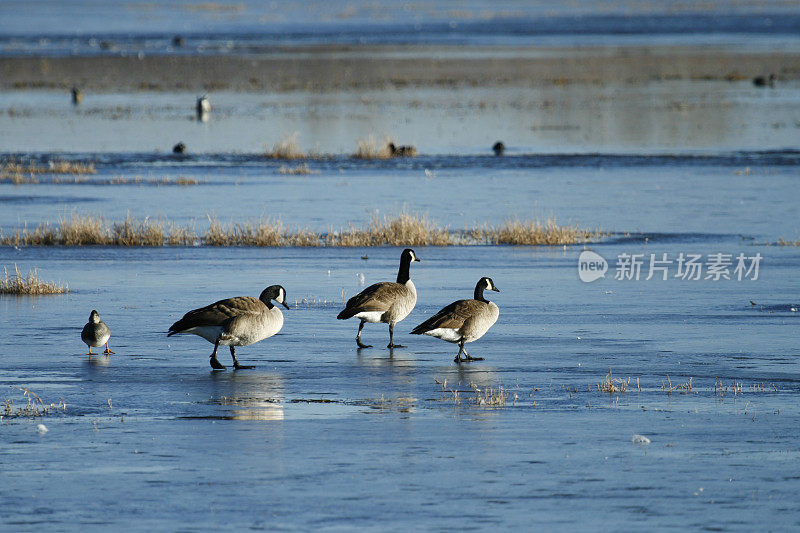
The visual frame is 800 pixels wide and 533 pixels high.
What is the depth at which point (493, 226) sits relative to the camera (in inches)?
1057

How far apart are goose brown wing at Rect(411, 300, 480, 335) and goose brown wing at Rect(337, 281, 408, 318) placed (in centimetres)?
84

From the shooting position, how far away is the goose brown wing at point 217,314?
42.0 feet

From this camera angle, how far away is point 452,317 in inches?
520

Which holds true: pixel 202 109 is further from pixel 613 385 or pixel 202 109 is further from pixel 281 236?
pixel 613 385

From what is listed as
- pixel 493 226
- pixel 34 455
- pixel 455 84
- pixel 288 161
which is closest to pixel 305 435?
pixel 34 455

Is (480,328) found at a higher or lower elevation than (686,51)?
lower

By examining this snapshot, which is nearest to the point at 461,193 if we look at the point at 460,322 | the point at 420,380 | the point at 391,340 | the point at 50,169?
the point at 50,169

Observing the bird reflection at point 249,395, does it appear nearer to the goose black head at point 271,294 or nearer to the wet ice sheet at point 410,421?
the wet ice sheet at point 410,421

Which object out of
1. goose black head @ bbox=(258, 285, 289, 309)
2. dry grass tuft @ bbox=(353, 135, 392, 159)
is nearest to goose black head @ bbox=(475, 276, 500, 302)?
goose black head @ bbox=(258, 285, 289, 309)

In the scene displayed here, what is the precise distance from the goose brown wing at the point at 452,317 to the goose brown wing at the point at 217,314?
164 centimetres

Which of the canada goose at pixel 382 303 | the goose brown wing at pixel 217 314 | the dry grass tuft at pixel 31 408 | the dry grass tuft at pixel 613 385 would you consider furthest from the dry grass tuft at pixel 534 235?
the dry grass tuft at pixel 31 408

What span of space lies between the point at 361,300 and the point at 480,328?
1.30 meters

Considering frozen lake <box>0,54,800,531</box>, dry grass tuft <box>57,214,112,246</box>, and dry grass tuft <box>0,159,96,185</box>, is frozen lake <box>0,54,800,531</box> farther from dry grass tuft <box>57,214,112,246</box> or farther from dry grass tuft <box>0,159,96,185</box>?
dry grass tuft <box>0,159,96,185</box>

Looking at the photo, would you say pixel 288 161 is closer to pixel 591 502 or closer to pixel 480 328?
pixel 480 328
